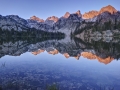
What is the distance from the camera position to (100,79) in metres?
28.8

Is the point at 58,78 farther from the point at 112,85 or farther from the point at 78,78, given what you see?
the point at 112,85

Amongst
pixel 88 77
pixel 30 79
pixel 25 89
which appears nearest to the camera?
pixel 25 89

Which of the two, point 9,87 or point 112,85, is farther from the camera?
point 112,85

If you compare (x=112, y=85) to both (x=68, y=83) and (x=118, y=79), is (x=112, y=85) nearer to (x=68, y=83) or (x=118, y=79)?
(x=118, y=79)

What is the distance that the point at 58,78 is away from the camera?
28922mm

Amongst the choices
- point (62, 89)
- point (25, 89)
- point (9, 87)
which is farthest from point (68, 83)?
point (9, 87)

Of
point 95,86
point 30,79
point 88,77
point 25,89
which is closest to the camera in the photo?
point 25,89

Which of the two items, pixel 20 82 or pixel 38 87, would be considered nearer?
pixel 38 87

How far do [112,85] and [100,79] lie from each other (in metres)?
3.54

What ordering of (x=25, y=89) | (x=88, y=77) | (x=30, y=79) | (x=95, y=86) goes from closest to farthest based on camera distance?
(x=25, y=89), (x=95, y=86), (x=30, y=79), (x=88, y=77)

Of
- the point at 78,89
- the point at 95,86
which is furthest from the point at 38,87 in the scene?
the point at 95,86

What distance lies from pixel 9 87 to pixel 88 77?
43.9ft

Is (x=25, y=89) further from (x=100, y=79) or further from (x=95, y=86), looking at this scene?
(x=100, y=79)

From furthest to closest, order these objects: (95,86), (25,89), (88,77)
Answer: (88,77)
(95,86)
(25,89)
